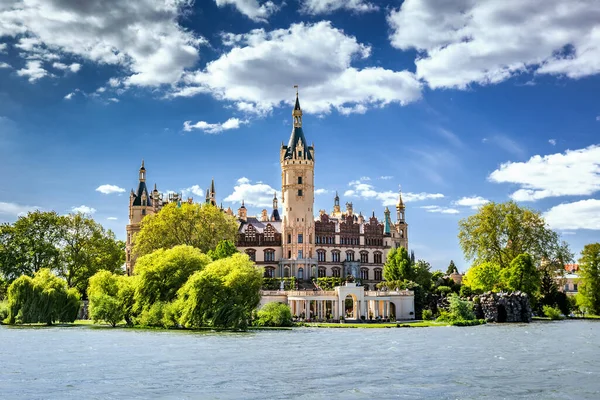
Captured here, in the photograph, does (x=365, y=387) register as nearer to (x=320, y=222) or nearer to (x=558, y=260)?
(x=558, y=260)

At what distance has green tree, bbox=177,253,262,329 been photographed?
53688 mm

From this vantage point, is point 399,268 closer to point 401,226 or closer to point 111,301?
point 401,226

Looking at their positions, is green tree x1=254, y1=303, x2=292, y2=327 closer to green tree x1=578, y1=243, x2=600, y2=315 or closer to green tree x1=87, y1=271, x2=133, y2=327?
green tree x1=87, y1=271, x2=133, y2=327

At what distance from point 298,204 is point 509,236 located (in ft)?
101

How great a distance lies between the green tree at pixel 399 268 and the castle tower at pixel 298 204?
506 inches

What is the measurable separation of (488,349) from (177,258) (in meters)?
Answer: 30.0

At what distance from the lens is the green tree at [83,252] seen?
8669 cm

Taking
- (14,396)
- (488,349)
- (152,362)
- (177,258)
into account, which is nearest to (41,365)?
(152,362)

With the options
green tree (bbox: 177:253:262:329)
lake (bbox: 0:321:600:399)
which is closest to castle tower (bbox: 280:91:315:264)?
green tree (bbox: 177:253:262:329)

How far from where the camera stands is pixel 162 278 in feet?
194

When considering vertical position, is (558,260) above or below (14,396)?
above

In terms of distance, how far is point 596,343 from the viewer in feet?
147

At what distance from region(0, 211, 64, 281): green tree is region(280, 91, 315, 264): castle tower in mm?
32568

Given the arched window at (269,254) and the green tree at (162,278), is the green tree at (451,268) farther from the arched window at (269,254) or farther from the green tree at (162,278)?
the green tree at (162,278)
